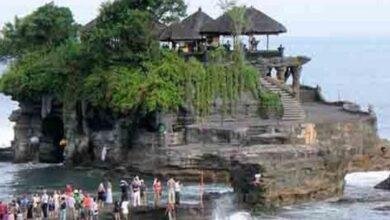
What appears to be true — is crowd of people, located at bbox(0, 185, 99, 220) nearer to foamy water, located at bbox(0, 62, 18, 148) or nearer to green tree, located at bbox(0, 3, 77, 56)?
green tree, located at bbox(0, 3, 77, 56)

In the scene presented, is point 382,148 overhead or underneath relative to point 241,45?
underneath

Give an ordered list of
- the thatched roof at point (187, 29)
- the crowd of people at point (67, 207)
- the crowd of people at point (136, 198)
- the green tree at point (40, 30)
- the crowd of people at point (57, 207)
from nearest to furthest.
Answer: the crowd of people at point (67, 207), the crowd of people at point (57, 207), the crowd of people at point (136, 198), the thatched roof at point (187, 29), the green tree at point (40, 30)

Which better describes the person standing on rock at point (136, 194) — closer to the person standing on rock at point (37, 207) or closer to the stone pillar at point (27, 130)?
the person standing on rock at point (37, 207)

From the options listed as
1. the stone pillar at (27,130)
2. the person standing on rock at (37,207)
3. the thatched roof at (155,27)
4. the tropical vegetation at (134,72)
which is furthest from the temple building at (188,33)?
the person standing on rock at (37,207)

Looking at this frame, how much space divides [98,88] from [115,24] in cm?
381

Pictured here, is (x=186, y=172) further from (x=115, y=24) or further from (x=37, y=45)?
(x=37, y=45)

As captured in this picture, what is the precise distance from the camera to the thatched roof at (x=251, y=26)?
71.4 meters

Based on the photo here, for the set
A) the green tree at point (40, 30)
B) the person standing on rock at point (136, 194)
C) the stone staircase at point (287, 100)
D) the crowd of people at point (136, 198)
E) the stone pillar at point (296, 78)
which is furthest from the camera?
the green tree at point (40, 30)

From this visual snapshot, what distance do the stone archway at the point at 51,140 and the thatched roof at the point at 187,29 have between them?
9166mm

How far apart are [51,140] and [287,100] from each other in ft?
50.7

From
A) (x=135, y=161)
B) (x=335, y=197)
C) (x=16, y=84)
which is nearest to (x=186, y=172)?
(x=135, y=161)

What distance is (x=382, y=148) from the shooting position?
229ft

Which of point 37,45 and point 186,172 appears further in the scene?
point 37,45

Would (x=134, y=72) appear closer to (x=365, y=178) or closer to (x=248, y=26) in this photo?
(x=248, y=26)
